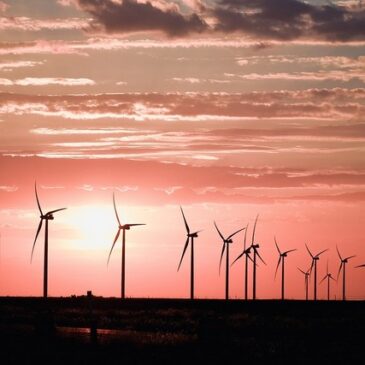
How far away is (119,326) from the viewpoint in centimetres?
7375

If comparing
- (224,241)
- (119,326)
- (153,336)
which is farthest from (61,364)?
(224,241)

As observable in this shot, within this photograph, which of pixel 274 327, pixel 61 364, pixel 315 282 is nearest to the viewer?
pixel 61 364

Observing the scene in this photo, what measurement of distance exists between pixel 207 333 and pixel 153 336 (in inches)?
383

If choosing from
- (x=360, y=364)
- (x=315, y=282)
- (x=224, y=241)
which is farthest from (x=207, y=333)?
(x=315, y=282)

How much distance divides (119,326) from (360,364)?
34110mm

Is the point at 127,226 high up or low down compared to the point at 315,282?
up

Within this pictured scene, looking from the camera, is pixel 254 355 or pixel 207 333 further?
pixel 207 333

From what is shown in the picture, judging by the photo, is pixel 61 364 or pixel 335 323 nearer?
pixel 61 364

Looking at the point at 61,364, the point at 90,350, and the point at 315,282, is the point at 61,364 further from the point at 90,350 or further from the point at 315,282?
the point at 315,282

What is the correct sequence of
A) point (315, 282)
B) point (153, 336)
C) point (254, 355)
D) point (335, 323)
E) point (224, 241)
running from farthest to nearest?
1. point (315, 282)
2. point (224, 241)
3. point (335, 323)
4. point (153, 336)
5. point (254, 355)

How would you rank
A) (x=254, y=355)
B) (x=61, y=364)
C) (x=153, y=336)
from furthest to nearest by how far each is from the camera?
(x=153, y=336)
(x=254, y=355)
(x=61, y=364)

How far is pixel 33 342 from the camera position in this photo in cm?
5134

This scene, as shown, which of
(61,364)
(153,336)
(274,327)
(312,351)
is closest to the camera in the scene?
(61,364)

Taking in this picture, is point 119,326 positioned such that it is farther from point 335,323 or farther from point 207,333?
point 207,333
